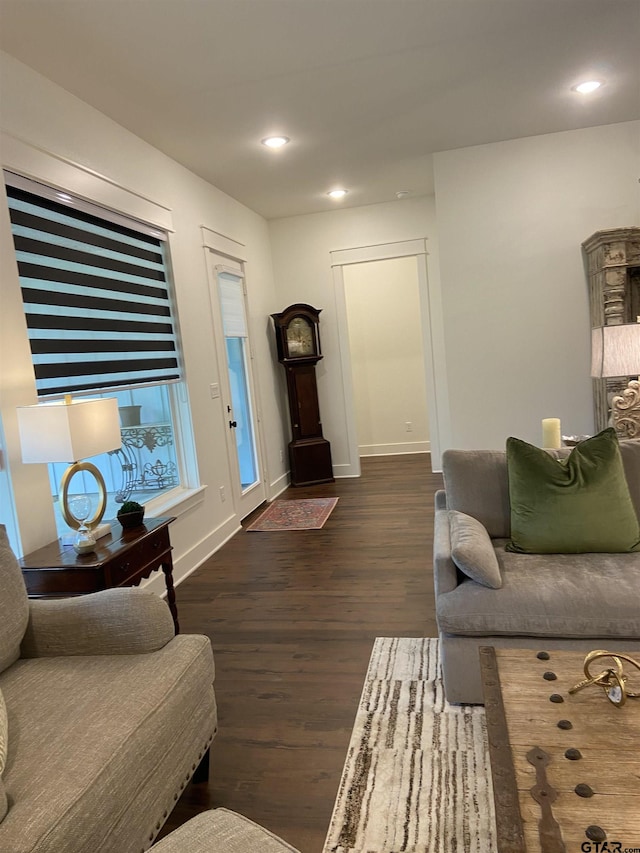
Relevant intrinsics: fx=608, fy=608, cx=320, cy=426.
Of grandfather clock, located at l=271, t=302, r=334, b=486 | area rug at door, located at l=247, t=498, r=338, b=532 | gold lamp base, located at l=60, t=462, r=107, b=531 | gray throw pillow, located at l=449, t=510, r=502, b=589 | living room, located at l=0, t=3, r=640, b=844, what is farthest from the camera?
grandfather clock, located at l=271, t=302, r=334, b=486

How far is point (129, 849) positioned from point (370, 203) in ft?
19.5

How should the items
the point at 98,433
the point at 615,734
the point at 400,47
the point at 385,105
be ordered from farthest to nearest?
the point at 385,105 < the point at 400,47 < the point at 98,433 < the point at 615,734

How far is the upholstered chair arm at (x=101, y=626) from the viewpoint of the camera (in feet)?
6.38

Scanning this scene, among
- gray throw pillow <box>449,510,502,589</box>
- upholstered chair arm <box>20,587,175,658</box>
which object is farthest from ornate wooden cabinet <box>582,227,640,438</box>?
upholstered chair arm <box>20,587,175,658</box>

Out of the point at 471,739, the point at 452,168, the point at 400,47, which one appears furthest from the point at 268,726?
the point at 452,168

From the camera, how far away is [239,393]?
18.1ft

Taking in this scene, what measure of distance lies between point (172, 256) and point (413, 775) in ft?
11.4

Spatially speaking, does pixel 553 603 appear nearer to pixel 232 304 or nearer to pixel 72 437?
pixel 72 437

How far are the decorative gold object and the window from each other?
8.18 ft

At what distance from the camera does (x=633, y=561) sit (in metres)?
2.34

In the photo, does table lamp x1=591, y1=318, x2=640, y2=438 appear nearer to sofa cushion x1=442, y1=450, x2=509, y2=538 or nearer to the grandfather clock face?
sofa cushion x1=442, y1=450, x2=509, y2=538

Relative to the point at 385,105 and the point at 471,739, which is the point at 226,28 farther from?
the point at 471,739

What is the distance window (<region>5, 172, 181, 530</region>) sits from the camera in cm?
288

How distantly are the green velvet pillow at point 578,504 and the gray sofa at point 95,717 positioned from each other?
1.40m
